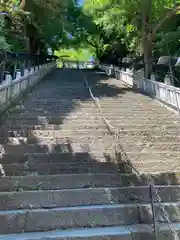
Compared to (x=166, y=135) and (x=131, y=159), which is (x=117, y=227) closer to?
(x=131, y=159)

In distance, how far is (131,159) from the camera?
588 cm

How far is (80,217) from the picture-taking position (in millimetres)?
4254

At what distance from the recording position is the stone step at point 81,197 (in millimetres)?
4492

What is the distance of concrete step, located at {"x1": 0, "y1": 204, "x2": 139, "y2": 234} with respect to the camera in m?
4.10

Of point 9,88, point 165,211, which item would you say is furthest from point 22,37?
point 165,211

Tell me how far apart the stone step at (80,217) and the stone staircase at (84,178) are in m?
0.01

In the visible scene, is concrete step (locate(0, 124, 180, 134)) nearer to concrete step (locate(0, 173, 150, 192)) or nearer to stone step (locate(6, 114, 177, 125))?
stone step (locate(6, 114, 177, 125))

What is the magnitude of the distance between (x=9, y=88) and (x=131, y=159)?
491 cm

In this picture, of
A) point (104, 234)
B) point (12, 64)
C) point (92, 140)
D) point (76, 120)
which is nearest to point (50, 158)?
point (92, 140)

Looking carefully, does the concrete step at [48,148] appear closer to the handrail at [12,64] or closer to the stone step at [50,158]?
the stone step at [50,158]

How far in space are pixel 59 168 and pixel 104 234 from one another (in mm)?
1791

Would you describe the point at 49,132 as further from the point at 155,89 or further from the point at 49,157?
the point at 155,89

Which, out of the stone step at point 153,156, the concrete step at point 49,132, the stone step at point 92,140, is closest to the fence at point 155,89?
the stone step at point 92,140

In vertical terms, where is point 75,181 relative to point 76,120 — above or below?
below
